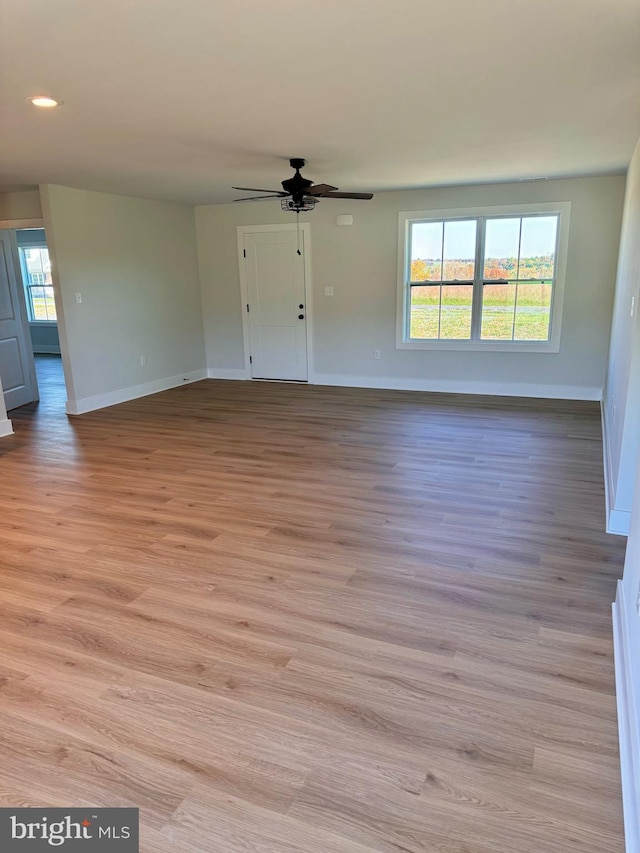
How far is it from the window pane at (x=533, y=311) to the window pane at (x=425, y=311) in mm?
958

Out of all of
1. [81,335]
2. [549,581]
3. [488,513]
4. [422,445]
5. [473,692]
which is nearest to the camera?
[473,692]

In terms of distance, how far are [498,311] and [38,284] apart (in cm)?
867

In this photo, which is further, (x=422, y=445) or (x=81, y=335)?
(x=81, y=335)

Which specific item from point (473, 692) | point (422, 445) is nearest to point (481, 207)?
point (422, 445)

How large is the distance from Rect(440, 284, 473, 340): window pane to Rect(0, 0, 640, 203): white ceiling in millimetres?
1948

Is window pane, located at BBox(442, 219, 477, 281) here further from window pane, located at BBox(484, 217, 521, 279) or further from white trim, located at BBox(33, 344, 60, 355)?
white trim, located at BBox(33, 344, 60, 355)

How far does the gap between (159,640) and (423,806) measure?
1265mm

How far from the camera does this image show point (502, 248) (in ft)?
21.5

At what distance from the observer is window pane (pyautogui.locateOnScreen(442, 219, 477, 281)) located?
→ 21.9 ft

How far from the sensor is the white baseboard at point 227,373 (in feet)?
27.1

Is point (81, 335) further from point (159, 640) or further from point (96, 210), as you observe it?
point (159, 640)

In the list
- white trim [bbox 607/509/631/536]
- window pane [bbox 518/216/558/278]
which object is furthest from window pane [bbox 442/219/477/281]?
white trim [bbox 607/509/631/536]

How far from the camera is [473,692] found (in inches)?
80.6

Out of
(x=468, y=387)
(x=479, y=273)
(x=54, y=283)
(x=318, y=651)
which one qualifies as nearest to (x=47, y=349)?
(x=54, y=283)
